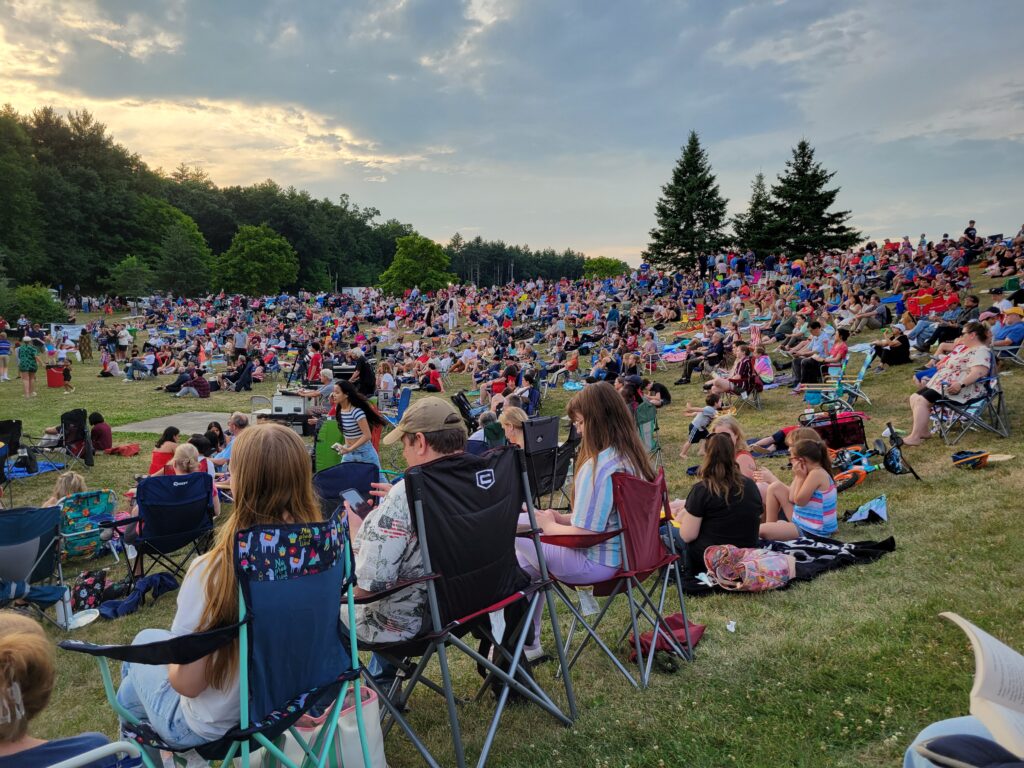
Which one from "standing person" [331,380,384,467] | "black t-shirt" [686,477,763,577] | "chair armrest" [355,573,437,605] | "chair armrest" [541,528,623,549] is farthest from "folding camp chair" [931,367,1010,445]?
"chair armrest" [355,573,437,605]

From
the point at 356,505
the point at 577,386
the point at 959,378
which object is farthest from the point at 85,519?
the point at 577,386

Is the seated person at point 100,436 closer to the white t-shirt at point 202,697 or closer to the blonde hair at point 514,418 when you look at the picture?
the blonde hair at point 514,418

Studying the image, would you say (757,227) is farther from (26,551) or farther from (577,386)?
(26,551)

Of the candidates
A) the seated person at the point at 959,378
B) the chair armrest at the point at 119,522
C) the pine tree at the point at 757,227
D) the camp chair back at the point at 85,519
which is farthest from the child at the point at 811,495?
the pine tree at the point at 757,227

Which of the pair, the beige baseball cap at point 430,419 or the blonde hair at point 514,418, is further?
the blonde hair at point 514,418

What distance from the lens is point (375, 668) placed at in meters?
3.54

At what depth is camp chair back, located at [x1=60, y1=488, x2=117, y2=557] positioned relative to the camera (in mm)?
6434

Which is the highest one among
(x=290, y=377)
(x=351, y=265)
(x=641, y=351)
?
(x=351, y=265)

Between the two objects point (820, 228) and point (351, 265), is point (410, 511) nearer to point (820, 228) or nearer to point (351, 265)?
point (820, 228)

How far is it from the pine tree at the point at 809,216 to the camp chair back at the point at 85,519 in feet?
152

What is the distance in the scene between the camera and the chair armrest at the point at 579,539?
3.45 meters

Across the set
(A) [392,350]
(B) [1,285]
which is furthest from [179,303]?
(A) [392,350]

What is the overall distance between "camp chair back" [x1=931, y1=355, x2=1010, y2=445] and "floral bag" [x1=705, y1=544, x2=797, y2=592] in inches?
191

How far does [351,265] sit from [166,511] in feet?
321
